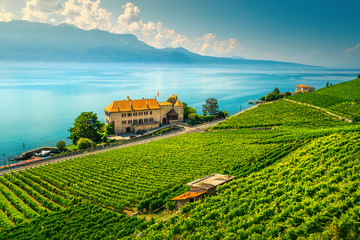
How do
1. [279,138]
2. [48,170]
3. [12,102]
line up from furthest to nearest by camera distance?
[12,102], [279,138], [48,170]

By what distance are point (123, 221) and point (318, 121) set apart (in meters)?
54.3

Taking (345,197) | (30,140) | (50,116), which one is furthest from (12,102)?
(345,197)

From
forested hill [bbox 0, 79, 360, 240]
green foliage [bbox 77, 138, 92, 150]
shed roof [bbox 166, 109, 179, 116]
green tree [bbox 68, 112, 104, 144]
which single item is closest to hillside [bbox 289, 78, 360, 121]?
forested hill [bbox 0, 79, 360, 240]

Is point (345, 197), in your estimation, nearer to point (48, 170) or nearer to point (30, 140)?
point (48, 170)

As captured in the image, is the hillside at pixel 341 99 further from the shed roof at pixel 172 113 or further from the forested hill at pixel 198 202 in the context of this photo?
the shed roof at pixel 172 113

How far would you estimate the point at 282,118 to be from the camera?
226 ft

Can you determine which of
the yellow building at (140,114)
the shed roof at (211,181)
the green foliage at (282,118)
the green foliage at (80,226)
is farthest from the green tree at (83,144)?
the shed roof at (211,181)

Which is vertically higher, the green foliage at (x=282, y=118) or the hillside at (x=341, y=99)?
the hillside at (x=341, y=99)

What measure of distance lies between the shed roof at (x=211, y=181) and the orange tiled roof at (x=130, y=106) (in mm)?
40770

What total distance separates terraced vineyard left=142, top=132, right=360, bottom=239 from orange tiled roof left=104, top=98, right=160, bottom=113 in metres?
44.0

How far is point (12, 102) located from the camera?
465 ft

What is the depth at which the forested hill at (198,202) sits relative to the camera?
19250mm

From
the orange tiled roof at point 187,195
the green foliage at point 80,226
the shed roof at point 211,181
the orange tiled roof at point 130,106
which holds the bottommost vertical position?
the green foliage at point 80,226

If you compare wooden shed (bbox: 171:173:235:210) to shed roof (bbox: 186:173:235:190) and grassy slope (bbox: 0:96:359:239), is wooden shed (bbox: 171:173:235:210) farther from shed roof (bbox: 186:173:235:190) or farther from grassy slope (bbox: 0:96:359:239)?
grassy slope (bbox: 0:96:359:239)
